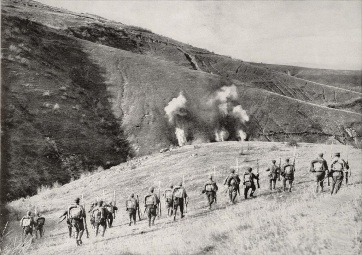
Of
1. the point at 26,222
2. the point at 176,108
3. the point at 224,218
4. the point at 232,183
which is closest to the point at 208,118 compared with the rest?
the point at 176,108

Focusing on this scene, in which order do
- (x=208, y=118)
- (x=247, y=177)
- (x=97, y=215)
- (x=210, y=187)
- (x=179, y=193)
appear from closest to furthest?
1. (x=179, y=193)
2. (x=97, y=215)
3. (x=210, y=187)
4. (x=247, y=177)
5. (x=208, y=118)

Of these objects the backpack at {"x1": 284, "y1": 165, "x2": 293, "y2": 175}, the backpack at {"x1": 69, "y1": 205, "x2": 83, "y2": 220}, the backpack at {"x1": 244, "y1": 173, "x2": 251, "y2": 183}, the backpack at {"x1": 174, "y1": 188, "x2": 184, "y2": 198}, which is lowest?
the backpack at {"x1": 69, "y1": 205, "x2": 83, "y2": 220}

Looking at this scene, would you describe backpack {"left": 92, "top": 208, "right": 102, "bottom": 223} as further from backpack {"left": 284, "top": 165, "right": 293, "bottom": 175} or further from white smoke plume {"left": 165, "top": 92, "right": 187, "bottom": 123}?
white smoke plume {"left": 165, "top": 92, "right": 187, "bottom": 123}

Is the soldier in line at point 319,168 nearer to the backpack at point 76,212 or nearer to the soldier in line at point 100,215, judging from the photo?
the soldier in line at point 100,215

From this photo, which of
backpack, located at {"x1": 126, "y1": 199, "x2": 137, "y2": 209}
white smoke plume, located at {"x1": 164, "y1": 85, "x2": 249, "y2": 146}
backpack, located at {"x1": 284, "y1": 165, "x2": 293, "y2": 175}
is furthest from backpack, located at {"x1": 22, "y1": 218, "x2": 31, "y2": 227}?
white smoke plume, located at {"x1": 164, "y1": 85, "x2": 249, "y2": 146}

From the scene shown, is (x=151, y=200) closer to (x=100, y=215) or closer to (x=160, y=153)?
(x=100, y=215)

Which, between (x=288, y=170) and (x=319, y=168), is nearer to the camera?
(x=319, y=168)

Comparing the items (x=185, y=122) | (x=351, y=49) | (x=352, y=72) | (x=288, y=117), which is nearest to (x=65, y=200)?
(x=351, y=49)
